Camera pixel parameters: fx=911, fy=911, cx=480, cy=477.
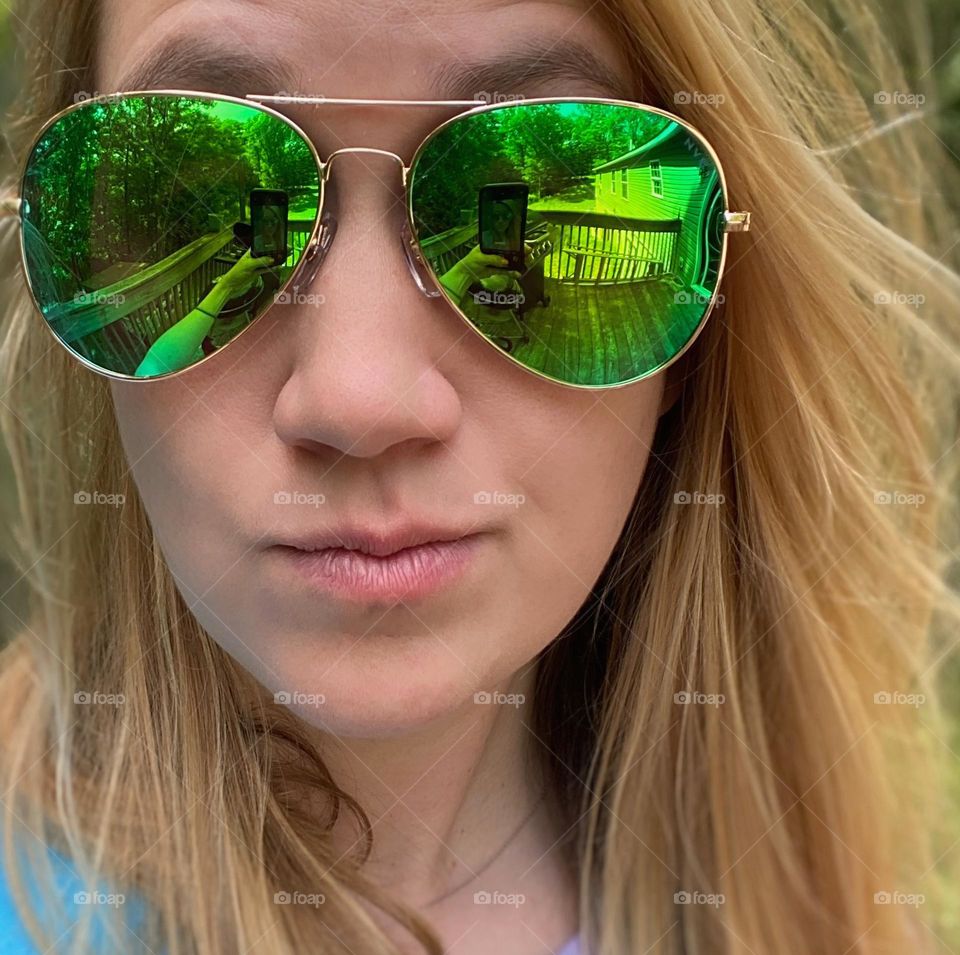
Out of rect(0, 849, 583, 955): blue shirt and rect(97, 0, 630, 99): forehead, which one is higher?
rect(97, 0, 630, 99): forehead

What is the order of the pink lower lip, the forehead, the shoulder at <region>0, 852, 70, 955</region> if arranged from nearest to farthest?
the forehead, the pink lower lip, the shoulder at <region>0, 852, 70, 955</region>

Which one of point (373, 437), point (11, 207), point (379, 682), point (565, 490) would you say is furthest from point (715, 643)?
point (11, 207)

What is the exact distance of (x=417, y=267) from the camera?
3.08 ft

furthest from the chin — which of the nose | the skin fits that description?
the nose

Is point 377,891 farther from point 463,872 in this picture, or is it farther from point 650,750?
point 650,750

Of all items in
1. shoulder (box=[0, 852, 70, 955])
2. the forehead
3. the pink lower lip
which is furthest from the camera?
shoulder (box=[0, 852, 70, 955])

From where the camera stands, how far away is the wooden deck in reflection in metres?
0.97

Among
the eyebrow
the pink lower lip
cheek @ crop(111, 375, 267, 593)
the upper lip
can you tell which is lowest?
the pink lower lip

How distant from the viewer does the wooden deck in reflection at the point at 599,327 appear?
0.97 metres

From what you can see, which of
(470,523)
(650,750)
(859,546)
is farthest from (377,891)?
(859,546)

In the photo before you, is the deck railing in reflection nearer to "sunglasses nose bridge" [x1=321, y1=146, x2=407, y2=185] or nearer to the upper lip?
"sunglasses nose bridge" [x1=321, y1=146, x2=407, y2=185]

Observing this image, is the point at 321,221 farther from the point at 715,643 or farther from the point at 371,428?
the point at 715,643

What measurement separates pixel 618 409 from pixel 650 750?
661 millimetres

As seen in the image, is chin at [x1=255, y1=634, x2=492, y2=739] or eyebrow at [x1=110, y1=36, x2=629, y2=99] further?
chin at [x1=255, y1=634, x2=492, y2=739]
